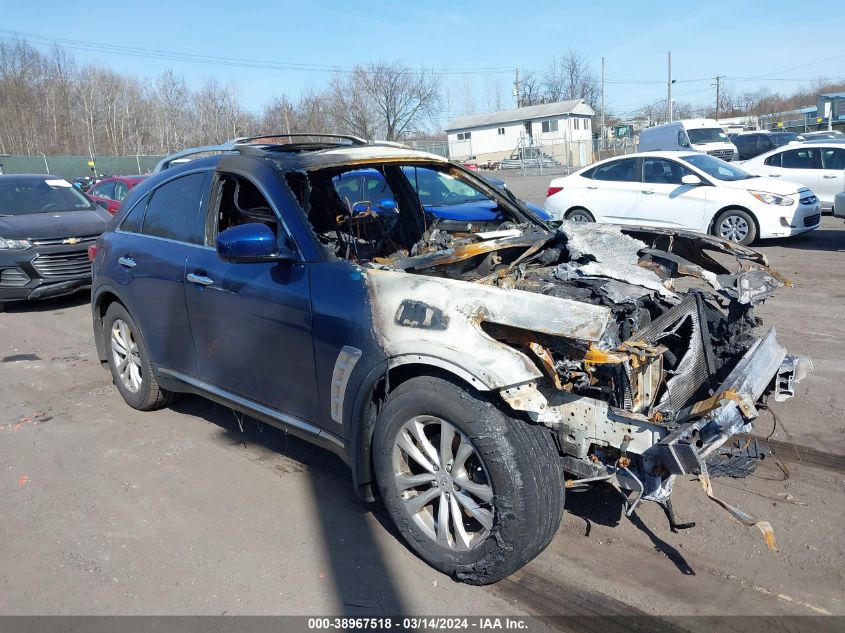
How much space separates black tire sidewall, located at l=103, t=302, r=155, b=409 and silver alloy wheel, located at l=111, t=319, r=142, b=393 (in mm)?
39

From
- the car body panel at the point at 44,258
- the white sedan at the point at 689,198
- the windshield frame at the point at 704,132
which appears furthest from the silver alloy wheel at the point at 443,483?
the windshield frame at the point at 704,132

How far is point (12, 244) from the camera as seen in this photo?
28.8 feet

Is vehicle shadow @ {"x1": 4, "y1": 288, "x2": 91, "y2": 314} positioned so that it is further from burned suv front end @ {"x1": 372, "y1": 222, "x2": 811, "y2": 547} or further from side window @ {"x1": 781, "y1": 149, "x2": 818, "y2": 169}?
side window @ {"x1": 781, "y1": 149, "x2": 818, "y2": 169}

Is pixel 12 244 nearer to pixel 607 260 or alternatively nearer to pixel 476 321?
pixel 607 260

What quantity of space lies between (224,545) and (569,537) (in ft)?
5.80

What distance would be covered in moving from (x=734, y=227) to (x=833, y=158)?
4788mm

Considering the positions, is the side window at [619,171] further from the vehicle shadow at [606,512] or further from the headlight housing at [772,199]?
the vehicle shadow at [606,512]

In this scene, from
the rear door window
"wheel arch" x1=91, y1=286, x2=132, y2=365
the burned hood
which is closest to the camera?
the burned hood

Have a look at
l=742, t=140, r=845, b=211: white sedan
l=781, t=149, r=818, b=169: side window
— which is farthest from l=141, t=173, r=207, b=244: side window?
l=781, t=149, r=818, b=169: side window

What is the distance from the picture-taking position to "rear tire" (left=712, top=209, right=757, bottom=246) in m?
10.8

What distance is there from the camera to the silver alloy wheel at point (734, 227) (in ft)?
35.6

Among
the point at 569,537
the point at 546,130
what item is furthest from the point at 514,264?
the point at 546,130

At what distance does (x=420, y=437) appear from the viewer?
3.01 meters

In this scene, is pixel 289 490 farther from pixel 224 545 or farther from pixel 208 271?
pixel 208 271
